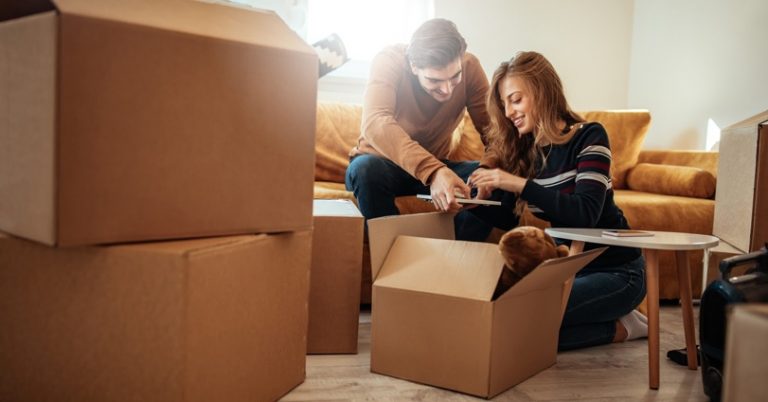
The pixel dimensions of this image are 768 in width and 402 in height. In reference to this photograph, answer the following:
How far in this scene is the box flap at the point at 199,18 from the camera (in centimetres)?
97

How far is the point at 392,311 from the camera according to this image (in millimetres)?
1445

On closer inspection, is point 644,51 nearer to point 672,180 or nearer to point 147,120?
point 672,180

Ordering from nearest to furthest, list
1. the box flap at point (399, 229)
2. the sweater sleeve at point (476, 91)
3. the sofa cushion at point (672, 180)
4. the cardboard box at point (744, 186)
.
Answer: the box flap at point (399, 229), the cardboard box at point (744, 186), the sweater sleeve at point (476, 91), the sofa cushion at point (672, 180)

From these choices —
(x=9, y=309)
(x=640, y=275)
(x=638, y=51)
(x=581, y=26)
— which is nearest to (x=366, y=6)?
(x=581, y=26)

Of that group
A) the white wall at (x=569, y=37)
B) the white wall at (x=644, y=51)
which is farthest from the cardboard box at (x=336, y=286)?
the white wall at (x=569, y=37)

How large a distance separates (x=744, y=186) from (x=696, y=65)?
1.58 metres

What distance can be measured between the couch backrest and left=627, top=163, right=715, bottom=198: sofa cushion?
0.09 m

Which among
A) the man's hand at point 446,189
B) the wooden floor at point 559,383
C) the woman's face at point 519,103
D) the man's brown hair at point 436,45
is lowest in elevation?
the wooden floor at point 559,383

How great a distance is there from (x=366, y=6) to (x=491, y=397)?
2600mm

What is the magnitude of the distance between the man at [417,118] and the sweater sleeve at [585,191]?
221mm

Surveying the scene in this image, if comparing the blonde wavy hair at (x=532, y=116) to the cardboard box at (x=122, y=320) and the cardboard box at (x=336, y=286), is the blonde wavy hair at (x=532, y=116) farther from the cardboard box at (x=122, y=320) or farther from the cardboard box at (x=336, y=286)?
the cardboard box at (x=122, y=320)

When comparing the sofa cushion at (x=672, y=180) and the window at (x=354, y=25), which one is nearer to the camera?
the sofa cushion at (x=672, y=180)

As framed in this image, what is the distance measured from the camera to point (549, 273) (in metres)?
1.37

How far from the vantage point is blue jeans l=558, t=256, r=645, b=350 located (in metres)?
1.71
